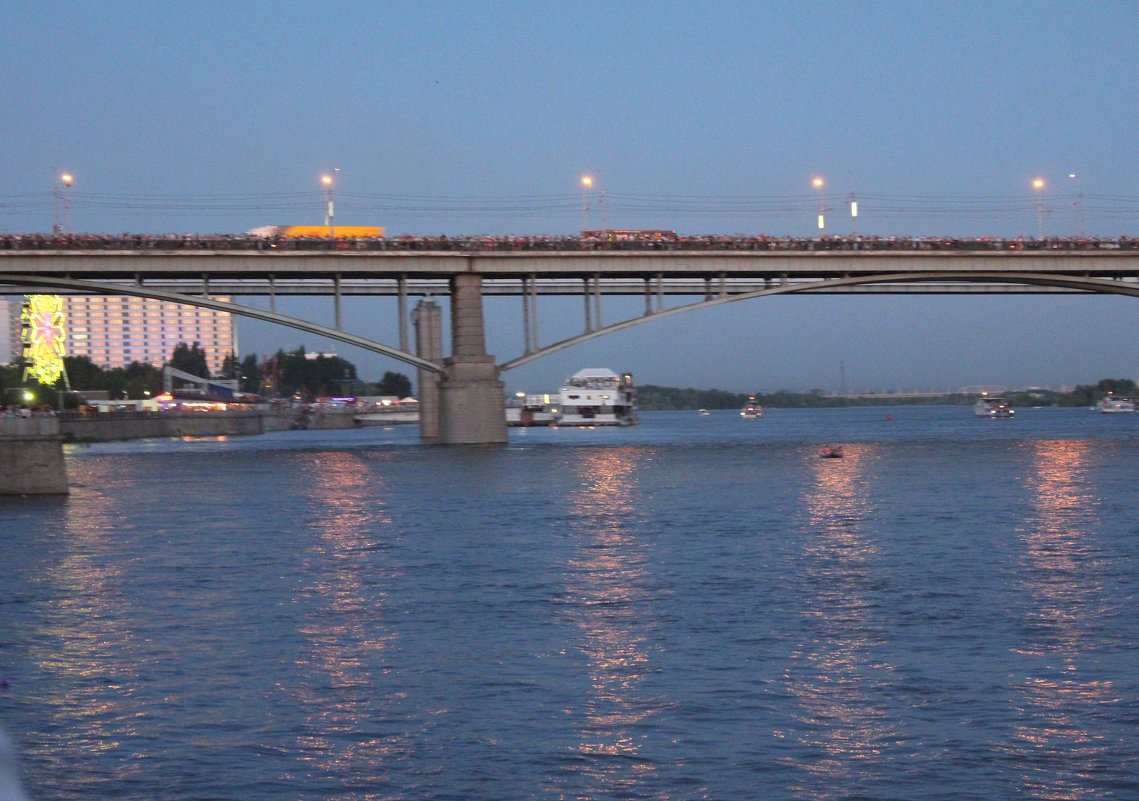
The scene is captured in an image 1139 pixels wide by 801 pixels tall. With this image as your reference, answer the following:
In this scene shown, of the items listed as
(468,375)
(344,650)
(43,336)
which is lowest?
(344,650)

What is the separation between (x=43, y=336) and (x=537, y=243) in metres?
62.5

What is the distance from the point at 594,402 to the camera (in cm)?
14900

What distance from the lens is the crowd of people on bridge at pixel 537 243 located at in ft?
242

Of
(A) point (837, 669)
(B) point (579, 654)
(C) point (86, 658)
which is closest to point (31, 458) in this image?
(C) point (86, 658)

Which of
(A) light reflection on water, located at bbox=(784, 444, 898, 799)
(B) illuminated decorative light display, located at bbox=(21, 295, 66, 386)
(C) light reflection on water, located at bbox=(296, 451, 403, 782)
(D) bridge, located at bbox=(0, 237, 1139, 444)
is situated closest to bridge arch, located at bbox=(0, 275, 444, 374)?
(D) bridge, located at bbox=(0, 237, 1139, 444)

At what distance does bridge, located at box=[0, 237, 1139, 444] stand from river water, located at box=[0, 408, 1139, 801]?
38.4m

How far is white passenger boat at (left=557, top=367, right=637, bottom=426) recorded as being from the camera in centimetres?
14812

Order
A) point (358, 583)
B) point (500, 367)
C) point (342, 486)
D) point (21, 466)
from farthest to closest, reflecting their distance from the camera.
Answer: point (500, 367), point (342, 486), point (21, 466), point (358, 583)

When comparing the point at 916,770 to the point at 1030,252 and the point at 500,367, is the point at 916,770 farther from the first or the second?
the point at 1030,252

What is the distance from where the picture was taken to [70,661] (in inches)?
677

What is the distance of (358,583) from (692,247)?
5823cm

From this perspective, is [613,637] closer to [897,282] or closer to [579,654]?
[579,654]

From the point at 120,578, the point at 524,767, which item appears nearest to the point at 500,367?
the point at 120,578

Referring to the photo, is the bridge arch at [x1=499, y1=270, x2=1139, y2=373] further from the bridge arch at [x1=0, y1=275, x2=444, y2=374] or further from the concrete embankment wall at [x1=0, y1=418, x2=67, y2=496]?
the concrete embankment wall at [x1=0, y1=418, x2=67, y2=496]
